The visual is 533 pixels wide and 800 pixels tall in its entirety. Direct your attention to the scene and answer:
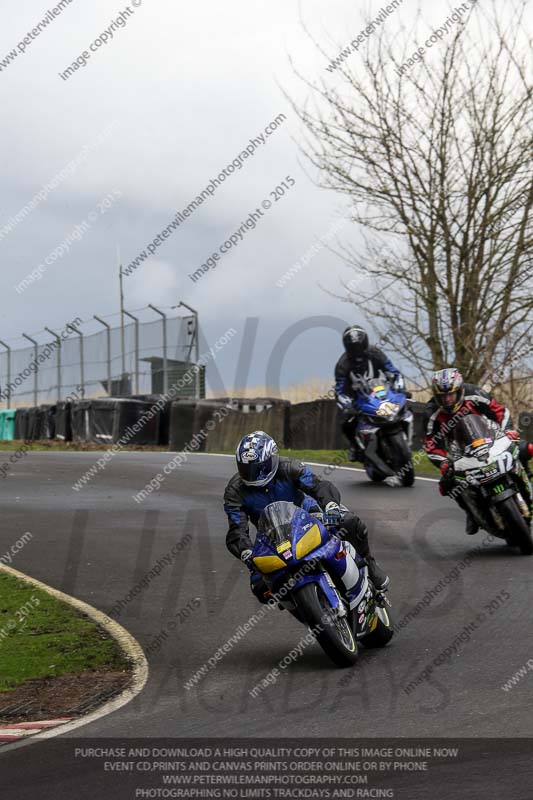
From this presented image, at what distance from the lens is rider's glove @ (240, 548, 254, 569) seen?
7.86 meters

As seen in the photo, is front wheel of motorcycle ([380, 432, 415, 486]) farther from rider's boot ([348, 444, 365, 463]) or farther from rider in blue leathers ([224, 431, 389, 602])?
rider in blue leathers ([224, 431, 389, 602])

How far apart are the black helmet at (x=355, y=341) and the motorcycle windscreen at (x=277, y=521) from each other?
28.7 ft

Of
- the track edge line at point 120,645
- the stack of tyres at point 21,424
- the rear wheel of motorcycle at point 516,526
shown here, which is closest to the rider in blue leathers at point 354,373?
the rear wheel of motorcycle at point 516,526

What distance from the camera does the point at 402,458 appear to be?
54.1 feet

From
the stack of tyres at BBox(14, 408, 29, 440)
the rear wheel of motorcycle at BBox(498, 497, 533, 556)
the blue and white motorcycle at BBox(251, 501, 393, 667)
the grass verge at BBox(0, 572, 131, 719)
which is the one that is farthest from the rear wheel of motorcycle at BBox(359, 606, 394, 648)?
the stack of tyres at BBox(14, 408, 29, 440)

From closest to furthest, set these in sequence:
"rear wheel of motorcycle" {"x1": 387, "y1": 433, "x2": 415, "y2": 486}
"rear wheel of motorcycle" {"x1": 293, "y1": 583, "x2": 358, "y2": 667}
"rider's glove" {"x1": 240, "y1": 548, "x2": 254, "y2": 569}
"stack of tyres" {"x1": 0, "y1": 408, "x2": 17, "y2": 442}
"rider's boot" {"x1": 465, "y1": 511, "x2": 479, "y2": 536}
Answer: "rear wheel of motorcycle" {"x1": 293, "y1": 583, "x2": 358, "y2": 667}, "rider's glove" {"x1": 240, "y1": 548, "x2": 254, "y2": 569}, "rider's boot" {"x1": 465, "y1": 511, "x2": 479, "y2": 536}, "rear wheel of motorcycle" {"x1": 387, "y1": 433, "x2": 415, "y2": 486}, "stack of tyres" {"x1": 0, "y1": 408, "x2": 17, "y2": 442}

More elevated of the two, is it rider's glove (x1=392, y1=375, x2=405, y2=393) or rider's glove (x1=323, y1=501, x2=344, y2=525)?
rider's glove (x1=392, y1=375, x2=405, y2=393)

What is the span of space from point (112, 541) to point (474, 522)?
397 cm

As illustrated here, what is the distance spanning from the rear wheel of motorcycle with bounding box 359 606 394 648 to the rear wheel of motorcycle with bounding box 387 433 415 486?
8.09 meters

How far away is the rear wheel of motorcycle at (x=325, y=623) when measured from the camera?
291 inches

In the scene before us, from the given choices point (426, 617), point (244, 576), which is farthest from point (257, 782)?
point (244, 576)

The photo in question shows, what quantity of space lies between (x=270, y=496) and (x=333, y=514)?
2.02 ft

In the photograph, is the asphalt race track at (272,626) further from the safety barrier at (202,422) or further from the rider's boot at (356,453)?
the safety barrier at (202,422)

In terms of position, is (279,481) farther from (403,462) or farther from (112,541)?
(403,462)
